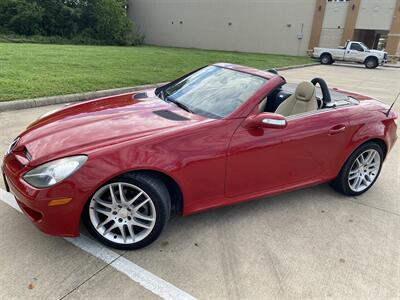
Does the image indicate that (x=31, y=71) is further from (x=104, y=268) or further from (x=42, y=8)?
(x=42, y=8)

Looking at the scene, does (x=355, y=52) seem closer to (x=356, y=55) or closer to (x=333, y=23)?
(x=356, y=55)

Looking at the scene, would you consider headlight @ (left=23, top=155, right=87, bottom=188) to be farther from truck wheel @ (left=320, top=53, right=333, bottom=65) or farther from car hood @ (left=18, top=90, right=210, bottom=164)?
truck wheel @ (left=320, top=53, right=333, bottom=65)

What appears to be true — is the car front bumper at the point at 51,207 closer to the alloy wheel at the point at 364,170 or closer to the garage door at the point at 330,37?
the alloy wheel at the point at 364,170

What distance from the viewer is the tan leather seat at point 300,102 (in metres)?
3.42

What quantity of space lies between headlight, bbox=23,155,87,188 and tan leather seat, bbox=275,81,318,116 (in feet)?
6.73

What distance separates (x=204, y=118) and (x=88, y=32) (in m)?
37.3

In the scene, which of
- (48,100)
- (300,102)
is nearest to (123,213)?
(300,102)

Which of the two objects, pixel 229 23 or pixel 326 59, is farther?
pixel 229 23

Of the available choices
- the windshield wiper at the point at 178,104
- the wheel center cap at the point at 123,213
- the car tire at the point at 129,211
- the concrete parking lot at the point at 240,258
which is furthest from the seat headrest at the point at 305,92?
the wheel center cap at the point at 123,213

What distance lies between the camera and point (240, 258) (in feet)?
8.62

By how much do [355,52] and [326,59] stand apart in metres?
2.02

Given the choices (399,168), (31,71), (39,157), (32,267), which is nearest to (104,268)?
(32,267)

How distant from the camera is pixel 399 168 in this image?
183 inches

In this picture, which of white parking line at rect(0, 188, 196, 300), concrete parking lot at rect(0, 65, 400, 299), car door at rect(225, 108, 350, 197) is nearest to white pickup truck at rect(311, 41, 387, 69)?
car door at rect(225, 108, 350, 197)
